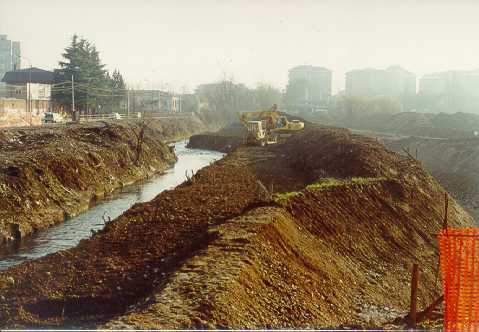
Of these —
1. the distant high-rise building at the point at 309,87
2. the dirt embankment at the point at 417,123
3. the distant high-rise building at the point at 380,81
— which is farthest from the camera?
the distant high-rise building at the point at 380,81

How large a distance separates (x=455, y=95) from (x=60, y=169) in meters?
114

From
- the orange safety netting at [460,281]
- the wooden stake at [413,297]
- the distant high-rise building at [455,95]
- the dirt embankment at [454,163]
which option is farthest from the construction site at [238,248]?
the distant high-rise building at [455,95]

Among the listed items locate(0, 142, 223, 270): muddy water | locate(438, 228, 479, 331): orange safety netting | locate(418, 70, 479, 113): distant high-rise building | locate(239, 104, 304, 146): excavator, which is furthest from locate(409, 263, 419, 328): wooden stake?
locate(418, 70, 479, 113): distant high-rise building

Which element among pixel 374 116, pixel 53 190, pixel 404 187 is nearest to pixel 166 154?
pixel 53 190

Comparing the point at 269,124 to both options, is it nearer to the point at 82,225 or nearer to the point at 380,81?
the point at 82,225

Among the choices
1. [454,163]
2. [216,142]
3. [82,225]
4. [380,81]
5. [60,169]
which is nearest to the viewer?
[82,225]

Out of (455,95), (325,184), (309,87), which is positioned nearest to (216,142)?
(325,184)

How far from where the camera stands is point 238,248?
508 inches

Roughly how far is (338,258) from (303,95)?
14570 centimetres

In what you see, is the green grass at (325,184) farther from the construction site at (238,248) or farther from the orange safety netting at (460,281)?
the orange safety netting at (460,281)

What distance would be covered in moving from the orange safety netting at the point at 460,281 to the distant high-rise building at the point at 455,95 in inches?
4746

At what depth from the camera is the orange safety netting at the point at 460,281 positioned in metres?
8.10

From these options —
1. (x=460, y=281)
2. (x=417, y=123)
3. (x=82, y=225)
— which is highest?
(x=417, y=123)

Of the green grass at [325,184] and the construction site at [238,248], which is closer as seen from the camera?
the construction site at [238,248]
